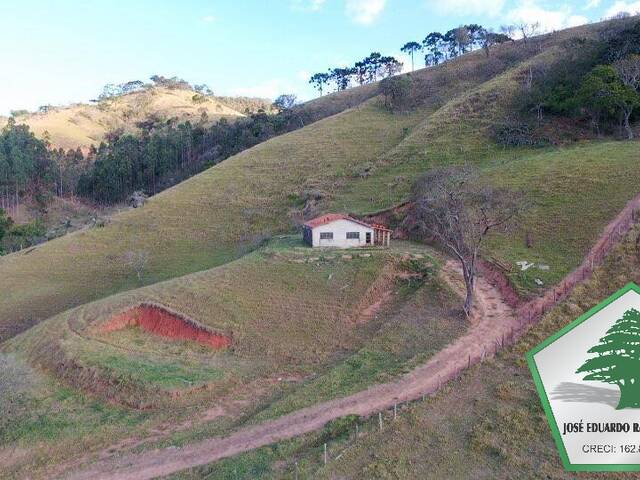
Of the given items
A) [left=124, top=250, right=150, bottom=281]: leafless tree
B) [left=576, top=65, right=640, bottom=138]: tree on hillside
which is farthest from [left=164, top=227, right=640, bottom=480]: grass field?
[left=576, top=65, right=640, bottom=138]: tree on hillside

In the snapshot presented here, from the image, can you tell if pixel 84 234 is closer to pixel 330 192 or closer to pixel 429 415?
pixel 330 192

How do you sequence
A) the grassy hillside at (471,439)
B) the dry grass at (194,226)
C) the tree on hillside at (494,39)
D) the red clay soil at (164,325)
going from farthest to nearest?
the tree on hillside at (494,39) → the dry grass at (194,226) → the red clay soil at (164,325) → the grassy hillside at (471,439)

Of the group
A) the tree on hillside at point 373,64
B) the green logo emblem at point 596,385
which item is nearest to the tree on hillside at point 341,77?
the tree on hillside at point 373,64

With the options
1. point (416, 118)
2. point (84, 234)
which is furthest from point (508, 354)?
point (416, 118)

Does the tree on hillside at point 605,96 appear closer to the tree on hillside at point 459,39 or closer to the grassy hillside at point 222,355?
the grassy hillside at point 222,355

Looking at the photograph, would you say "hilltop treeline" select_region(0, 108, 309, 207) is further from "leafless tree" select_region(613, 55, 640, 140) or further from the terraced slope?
the terraced slope

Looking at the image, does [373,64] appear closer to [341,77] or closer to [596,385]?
[341,77]
